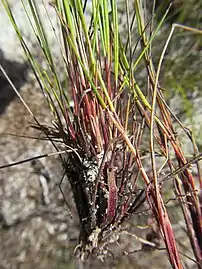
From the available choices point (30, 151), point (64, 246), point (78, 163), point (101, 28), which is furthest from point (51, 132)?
point (30, 151)

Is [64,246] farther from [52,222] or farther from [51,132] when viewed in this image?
[51,132]

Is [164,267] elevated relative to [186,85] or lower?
lower

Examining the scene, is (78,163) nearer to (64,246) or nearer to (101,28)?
(101,28)

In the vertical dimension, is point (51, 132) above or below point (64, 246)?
above

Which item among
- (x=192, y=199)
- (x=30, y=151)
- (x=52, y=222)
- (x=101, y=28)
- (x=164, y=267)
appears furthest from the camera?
(x=30, y=151)

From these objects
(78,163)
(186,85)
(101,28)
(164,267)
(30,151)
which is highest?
(186,85)

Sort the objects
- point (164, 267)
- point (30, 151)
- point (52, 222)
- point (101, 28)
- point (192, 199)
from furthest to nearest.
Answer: point (30, 151), point (52, 222), point (164, 267), point (192, 199), point (101, 28)

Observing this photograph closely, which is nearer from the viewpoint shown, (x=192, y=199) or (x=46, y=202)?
(x=192, y=199)

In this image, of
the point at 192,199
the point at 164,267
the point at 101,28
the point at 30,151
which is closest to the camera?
the point at 101,28

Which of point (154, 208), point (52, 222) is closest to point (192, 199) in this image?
point (154, 208)
